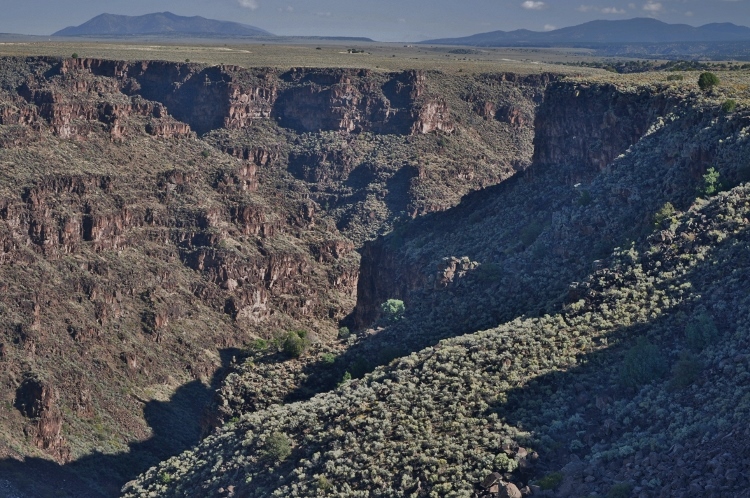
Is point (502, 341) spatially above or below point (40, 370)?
above

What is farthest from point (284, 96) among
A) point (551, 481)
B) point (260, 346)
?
point (551, 481)

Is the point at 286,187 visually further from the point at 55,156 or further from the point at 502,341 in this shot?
the point at 502,341

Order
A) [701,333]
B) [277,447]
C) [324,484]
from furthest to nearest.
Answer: [277,447], [701,333], [324,484]

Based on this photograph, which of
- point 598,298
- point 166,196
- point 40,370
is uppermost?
point 598,298

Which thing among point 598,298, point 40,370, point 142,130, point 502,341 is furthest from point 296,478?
point 142,130

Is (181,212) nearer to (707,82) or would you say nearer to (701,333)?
(707,82)

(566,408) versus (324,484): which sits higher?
(566,408)

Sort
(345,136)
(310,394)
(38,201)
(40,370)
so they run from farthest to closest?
(345,136), (38,201), (40,370), (310,394)

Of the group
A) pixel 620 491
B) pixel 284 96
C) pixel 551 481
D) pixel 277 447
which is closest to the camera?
pixel 620 491
